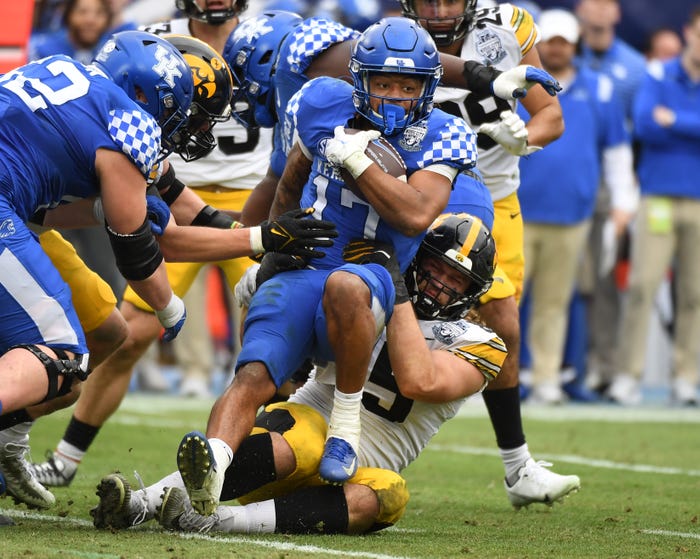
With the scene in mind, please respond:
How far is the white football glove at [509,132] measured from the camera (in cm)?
565

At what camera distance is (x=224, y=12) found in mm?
6531

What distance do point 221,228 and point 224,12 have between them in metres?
1.65

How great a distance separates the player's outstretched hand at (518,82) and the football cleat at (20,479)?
2.35 m

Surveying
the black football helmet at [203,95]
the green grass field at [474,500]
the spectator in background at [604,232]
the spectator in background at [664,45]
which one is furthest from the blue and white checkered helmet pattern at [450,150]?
the spectator in background at [664,45]

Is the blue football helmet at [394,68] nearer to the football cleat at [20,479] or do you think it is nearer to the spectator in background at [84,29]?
the football cleat at [20,479]

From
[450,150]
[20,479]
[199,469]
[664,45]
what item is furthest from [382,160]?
[664,45]

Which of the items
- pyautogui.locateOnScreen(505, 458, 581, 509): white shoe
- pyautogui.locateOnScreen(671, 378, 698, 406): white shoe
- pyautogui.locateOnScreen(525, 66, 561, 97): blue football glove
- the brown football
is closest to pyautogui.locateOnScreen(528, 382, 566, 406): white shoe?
pyautogui.locateOnScreen(671, 378, 698, 406): white shoe

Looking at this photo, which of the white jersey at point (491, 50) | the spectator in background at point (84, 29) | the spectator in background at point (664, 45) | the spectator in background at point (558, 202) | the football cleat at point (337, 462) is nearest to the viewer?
the football cleat at point (337, 462)

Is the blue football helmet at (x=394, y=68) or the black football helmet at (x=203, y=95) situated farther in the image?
the black football helmet at (x=203, y=95)

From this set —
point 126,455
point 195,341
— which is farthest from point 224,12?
point 195,341

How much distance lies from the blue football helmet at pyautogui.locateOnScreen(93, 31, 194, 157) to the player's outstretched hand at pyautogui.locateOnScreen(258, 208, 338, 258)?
504 mm

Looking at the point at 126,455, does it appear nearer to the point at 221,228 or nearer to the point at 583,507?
the point at 221,228

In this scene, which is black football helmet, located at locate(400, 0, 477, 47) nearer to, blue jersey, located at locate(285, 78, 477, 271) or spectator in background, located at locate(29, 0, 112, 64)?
blue jersey, located at locate(285, 78, 477, 271)

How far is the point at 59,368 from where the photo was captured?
4219 millimetres
